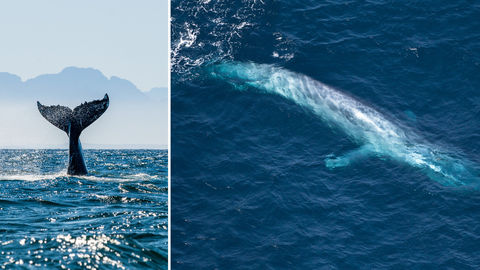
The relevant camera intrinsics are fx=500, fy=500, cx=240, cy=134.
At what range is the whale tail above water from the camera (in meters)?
36.6

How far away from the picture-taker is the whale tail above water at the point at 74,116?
120 ft

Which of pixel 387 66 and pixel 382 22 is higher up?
pixel 382 22

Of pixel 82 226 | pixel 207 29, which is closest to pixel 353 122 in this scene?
pixel 207 29

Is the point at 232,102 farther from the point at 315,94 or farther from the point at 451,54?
the point at 451,54

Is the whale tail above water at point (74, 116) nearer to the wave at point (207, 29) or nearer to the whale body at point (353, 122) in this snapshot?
the wave at point (207, 29)

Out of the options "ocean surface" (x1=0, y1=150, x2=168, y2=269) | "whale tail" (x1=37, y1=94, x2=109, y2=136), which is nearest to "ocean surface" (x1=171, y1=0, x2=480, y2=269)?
"ocean surface" (x1=0, y1=150, x2=168, y2=269)

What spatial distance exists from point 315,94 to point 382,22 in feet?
34.0

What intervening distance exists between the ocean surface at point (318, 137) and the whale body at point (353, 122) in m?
0.23

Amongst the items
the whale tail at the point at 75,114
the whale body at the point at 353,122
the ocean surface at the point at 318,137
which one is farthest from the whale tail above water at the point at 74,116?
the whale body at the point at 353,122

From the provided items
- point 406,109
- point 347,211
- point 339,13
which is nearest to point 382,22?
point 339,13

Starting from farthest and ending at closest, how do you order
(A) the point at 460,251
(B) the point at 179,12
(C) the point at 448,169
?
1. (B) the point at 179,12
2. (C) the point at 448,169
3. (A) the point at 460,251

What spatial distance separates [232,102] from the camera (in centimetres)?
3338

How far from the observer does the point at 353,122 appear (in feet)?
103

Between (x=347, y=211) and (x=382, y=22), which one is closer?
(x=347, y=211)
